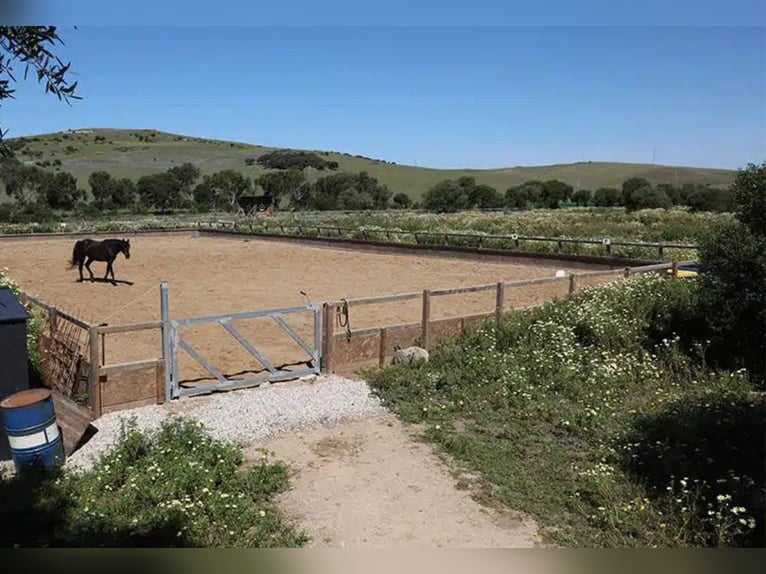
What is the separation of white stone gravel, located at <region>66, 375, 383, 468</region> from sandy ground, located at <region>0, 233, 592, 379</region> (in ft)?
3.99

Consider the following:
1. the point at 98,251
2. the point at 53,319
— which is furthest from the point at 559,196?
the point at 53,319

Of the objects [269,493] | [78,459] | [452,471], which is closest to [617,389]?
[452,471]

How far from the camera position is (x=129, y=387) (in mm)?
6633

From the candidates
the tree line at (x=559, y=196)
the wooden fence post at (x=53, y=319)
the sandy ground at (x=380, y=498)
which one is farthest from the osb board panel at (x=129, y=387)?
the tree line at (x=559, y=196)

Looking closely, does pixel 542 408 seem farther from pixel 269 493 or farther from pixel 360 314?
pixel 360 314

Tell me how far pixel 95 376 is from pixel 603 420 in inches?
187

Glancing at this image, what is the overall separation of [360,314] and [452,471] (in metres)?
6.79

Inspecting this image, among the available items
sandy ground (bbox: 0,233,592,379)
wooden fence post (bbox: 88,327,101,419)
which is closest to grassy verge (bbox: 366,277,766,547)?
sandy ground (bbox: 0,233,592,379)

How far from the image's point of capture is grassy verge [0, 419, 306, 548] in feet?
12.9

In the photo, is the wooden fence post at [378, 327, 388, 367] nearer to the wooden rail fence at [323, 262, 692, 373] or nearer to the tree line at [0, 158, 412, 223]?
the wooden rail fence at [323, 262, 692, 373]

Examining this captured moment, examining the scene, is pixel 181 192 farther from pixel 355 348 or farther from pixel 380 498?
pixel 380 498

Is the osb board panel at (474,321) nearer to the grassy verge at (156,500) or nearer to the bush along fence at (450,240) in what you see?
the grassy verge at (156,500)

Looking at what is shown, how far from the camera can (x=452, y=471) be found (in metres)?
5.20

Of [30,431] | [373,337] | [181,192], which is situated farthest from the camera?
[181,192]
